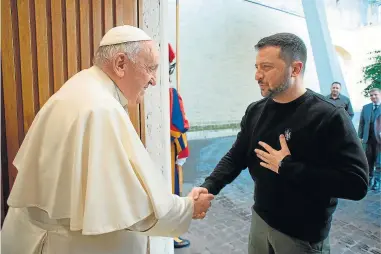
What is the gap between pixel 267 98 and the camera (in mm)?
1594

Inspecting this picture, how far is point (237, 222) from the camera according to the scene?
157 inches

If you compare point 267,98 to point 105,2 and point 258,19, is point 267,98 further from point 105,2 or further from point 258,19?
point 258,19

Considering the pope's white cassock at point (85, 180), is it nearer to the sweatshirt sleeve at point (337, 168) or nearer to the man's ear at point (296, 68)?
the sweatshirt sleeve at point (337, 168)

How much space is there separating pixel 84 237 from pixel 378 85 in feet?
22.9

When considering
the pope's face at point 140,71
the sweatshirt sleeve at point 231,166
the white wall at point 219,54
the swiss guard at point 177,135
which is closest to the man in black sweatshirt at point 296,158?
the sweatshirt sleeve at point 231,166

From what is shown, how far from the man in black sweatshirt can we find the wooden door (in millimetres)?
1415

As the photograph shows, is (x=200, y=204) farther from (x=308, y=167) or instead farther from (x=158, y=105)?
(x=158, y=105)

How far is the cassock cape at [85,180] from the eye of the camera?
1119 millimetres

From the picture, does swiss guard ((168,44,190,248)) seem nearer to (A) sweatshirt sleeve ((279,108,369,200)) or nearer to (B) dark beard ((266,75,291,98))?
(B) dark beard ((266,75,291,98))

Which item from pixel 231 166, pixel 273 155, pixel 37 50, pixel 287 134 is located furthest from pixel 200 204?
pixel 37 50

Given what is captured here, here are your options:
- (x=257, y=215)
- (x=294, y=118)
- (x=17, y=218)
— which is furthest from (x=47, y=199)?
(x=294, y=118)

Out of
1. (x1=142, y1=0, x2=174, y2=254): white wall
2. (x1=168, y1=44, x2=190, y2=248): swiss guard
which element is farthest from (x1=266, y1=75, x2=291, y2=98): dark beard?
(x1=168, y1=44, x2=190, y2=248): swiss guard

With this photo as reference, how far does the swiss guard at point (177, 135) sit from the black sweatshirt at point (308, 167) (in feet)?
5.37

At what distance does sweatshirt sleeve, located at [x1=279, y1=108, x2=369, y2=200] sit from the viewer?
4.08ft
